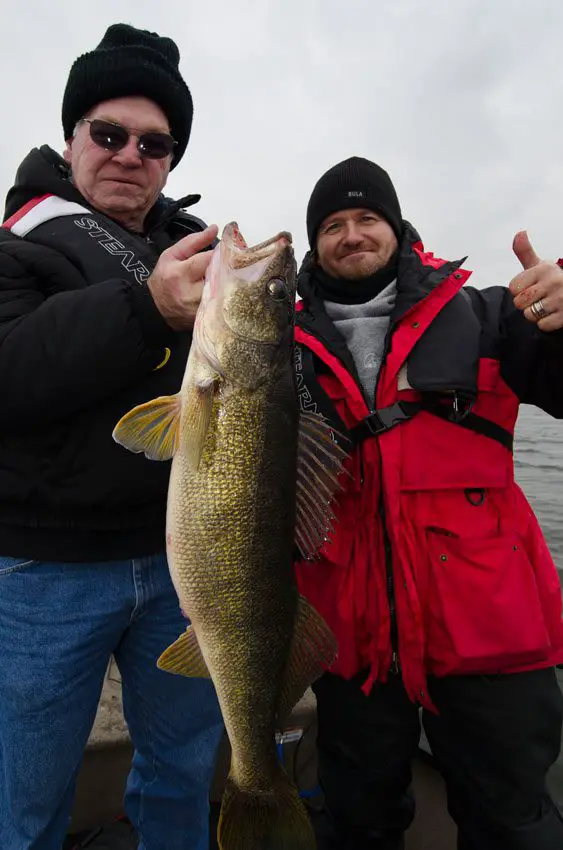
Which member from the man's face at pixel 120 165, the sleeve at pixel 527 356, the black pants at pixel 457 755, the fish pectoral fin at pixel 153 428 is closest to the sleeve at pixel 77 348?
the fish pectoral fin at pixel 153 428

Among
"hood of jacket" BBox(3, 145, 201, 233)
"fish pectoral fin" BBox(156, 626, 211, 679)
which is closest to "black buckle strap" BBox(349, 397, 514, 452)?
"fish pectoral fin" BBox(156, 626, 211, 679)

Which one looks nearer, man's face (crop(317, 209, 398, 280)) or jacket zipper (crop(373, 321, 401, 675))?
jacket zipper (crop(373, 321, 401, 675))

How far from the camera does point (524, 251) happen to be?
2.11 metres

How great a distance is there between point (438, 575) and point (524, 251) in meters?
1.42

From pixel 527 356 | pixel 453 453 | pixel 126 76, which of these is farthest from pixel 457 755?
pixel 126 76

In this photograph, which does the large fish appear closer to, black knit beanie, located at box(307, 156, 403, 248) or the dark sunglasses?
the dark sunglasses

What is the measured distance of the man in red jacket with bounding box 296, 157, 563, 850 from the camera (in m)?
2.33

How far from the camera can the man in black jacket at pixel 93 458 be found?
1653 mm

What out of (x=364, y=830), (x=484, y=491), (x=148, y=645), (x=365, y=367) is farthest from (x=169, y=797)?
(x=365, y=367)

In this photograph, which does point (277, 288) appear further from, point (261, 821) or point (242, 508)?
point (261, 821)

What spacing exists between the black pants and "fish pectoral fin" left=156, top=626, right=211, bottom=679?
3.34 ft

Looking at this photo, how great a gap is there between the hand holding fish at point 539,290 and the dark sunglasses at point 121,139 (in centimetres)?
146

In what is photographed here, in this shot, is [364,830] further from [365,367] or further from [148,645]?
[365,367]

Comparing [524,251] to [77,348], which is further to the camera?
[524,251]
